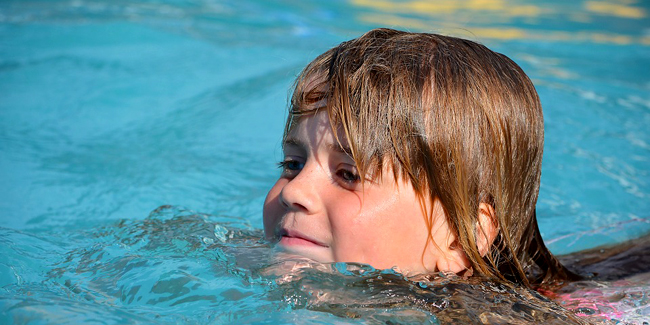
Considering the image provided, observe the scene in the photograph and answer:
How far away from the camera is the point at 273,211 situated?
7.68ft

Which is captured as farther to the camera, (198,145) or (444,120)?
(198,145)

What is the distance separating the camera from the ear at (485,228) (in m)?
2.35

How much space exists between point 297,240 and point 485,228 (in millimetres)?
655

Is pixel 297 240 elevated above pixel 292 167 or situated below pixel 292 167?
below

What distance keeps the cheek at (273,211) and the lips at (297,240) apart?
90 mm

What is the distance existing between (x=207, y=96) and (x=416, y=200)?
3.71 metres

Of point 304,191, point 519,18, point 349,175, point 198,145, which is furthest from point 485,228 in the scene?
point 519,18

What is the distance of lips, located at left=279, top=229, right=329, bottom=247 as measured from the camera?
220 cm

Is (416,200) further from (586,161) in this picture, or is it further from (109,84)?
(109,84)

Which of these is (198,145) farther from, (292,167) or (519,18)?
(519,18)

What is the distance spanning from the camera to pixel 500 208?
2342 mm

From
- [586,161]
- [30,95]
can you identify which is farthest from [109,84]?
[586,161]

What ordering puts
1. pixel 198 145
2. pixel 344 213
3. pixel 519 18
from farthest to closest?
pixel 519 18 < pixel 198 145 < pixel 344 213

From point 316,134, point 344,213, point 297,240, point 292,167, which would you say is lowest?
point 297,240
